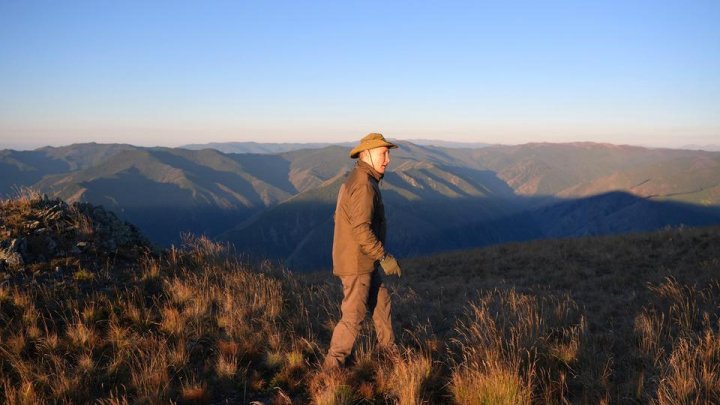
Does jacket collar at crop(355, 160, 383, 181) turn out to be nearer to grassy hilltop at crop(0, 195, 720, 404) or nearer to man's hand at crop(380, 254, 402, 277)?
man's hand at crop(380, 254, 402, 277)

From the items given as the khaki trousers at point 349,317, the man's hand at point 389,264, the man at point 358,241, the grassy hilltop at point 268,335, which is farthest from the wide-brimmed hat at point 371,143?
the grassy hilltop at point 268,335

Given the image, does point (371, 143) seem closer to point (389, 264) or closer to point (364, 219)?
point (364, 219)

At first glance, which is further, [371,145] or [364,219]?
[371,145]

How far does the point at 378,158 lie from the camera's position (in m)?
4.72

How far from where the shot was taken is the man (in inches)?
179

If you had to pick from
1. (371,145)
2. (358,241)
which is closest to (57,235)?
(358,241)

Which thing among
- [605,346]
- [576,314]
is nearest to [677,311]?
[576,314]

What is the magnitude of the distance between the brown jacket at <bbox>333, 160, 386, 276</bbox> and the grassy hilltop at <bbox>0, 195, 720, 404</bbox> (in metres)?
0.99

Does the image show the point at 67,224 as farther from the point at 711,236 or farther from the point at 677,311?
the point at 711,236

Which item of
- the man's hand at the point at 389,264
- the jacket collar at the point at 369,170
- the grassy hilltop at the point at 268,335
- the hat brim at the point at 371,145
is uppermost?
the hat brim at the point at 371,145

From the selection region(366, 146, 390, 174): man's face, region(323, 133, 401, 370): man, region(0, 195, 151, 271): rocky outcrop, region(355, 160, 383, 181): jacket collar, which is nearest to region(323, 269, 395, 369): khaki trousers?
region(323, 133, 401, 370): man

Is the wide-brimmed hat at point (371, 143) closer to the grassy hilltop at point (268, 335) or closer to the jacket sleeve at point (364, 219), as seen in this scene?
the jacket sleeve at point (364, 219)

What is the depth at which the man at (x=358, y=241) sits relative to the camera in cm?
454

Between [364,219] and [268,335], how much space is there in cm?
232
